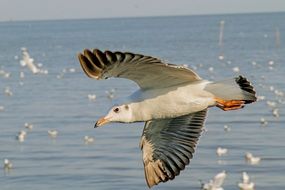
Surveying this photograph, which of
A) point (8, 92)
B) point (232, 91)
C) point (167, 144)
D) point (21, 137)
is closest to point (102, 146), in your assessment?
point (21, 137)

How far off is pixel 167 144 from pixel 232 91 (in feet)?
4.11

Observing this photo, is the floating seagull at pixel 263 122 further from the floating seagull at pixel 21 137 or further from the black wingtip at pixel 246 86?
the black wingtip at pixel 246 86

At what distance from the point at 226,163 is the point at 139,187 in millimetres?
1720

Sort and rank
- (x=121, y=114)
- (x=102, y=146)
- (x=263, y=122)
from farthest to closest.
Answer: (x=263, y=122) → (x=102, y=146) → (x=121, y=114)

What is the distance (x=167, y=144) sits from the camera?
8375 millimetres

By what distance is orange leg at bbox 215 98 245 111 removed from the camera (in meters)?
7.41

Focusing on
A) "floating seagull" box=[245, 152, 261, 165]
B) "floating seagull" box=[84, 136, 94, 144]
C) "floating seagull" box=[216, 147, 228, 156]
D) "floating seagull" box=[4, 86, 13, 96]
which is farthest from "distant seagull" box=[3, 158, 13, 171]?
"floating seagull" box=[4, 86, 13, 96]

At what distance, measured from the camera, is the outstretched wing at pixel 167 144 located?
831 centimetres

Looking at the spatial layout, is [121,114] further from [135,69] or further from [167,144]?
[167,144]

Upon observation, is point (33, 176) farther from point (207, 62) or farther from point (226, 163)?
point (207, 62)

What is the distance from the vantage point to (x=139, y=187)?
11.8m

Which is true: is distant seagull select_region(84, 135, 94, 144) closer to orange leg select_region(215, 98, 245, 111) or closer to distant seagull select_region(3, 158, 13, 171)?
distant seagull select_region(3, 158, 13, 171)

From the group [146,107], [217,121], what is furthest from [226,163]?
[146,107]

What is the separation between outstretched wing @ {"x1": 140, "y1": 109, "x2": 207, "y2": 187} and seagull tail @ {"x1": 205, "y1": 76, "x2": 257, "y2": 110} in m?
0.95
